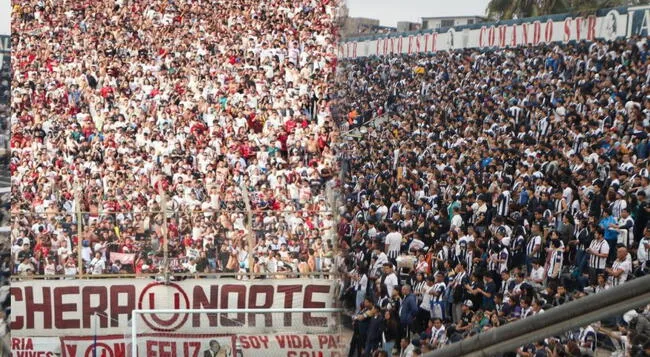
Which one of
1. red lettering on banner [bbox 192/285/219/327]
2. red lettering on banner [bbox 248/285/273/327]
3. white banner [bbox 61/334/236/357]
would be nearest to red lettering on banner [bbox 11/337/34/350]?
white banner [bbox 61/334/236/357]

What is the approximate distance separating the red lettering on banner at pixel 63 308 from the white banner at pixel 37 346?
0.06 meters

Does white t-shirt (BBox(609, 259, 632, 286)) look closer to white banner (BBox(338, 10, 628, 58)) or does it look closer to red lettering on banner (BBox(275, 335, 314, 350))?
red lettering on banner (BBox(275, 335, 314, 350))

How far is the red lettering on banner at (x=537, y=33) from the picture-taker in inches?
193

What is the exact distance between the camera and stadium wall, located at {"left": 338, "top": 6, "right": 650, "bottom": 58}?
4340 mm

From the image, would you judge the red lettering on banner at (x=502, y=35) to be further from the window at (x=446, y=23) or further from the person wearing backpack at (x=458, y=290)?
the person wearing backpack at (x=458, y=290)

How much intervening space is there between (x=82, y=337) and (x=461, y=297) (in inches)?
43.7

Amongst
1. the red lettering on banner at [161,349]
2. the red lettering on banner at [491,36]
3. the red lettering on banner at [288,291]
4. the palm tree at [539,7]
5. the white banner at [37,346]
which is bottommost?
the white banner at [37,346]

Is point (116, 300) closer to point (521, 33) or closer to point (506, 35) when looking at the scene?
point (521, 33)

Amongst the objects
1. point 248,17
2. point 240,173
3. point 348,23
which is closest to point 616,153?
point 240,173

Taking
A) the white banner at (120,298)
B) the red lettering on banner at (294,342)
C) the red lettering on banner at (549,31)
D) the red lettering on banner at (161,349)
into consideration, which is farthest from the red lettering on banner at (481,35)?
the red lettering on banner at (294,342)

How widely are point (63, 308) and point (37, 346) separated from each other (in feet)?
0.44

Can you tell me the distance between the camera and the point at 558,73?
4.88m

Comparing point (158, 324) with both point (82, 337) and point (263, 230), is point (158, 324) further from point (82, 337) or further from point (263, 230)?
point (263, 230)

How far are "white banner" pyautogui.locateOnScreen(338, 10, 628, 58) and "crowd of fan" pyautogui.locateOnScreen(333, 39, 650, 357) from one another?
0.06m
